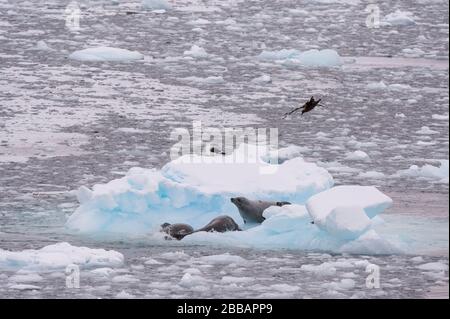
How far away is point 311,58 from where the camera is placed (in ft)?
60.3

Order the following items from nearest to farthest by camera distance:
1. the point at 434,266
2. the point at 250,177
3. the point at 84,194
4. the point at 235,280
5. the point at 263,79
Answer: the point at 235,280, the point at 434,266, the point at 84,194, the point at 250,177, the point at 263,79

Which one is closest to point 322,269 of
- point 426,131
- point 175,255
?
point 175,255

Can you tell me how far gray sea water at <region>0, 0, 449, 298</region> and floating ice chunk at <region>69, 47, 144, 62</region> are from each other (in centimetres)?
24

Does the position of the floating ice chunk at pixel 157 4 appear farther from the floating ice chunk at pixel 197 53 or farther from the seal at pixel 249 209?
the seal at pixel 249 209

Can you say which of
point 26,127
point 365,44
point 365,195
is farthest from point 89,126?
point 365,44

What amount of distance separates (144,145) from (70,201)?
7.78 ft

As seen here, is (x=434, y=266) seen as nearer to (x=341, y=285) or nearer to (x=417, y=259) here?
(x=417, y=259)

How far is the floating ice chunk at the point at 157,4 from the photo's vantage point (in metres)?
23.3

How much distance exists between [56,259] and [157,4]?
14543 millimetres

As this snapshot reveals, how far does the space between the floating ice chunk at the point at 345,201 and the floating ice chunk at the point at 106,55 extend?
8848 millimetres

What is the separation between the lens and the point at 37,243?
31.9 ft

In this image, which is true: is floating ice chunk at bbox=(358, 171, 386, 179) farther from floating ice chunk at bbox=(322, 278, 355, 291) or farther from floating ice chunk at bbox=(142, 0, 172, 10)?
floating ice chunk at bbox=(142, 0, 172, 10)

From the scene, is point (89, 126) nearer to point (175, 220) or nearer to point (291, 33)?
point (175, 220)

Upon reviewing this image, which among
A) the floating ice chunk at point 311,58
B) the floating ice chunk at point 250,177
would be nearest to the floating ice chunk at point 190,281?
the floating ice chunk at point 250,177
